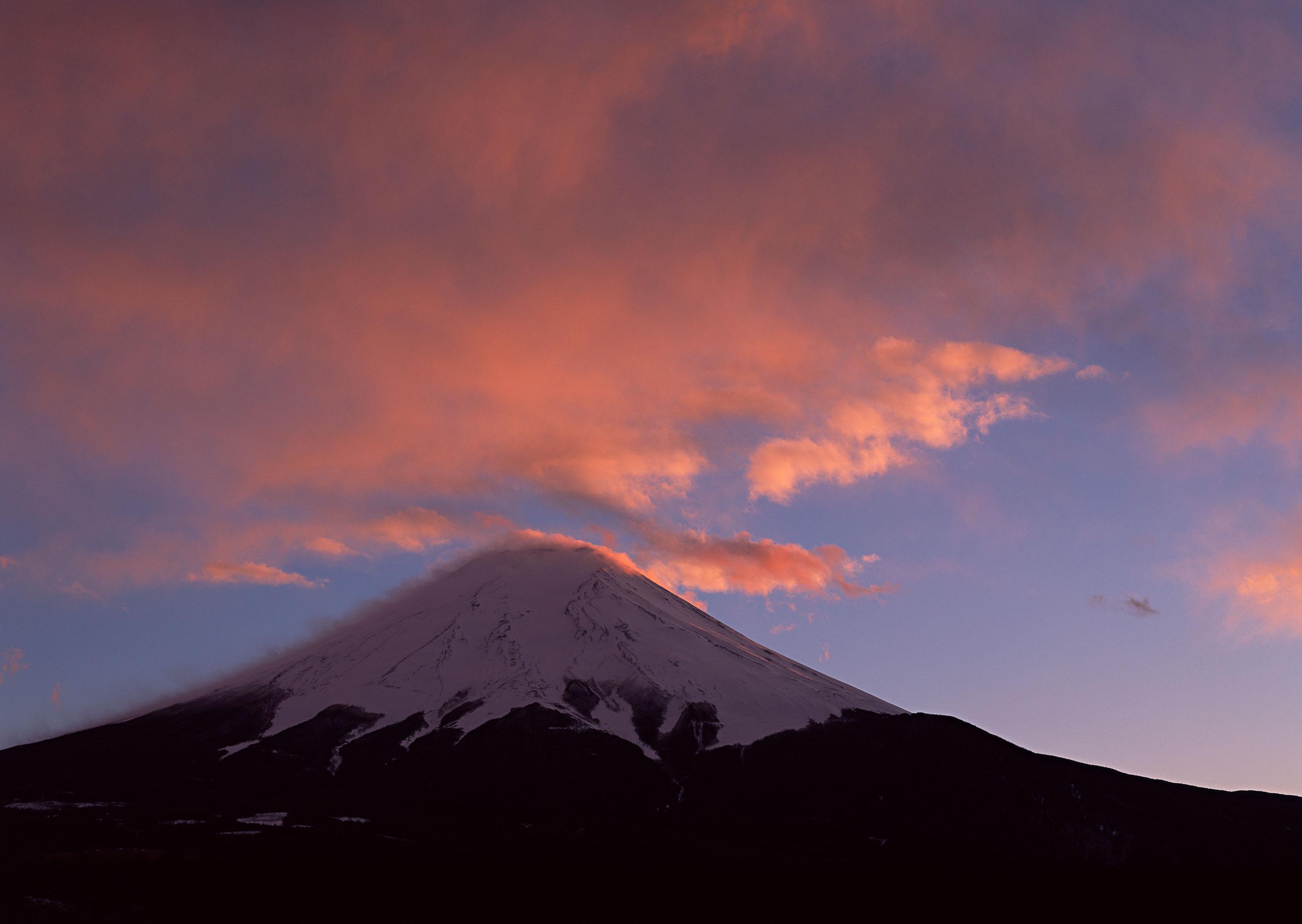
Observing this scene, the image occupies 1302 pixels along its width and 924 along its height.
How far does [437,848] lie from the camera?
4867 inches

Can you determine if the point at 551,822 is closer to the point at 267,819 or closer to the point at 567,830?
the point at 567,830

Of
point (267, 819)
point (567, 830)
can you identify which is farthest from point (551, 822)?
point (267, 819)

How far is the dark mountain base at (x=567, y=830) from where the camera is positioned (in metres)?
99.1

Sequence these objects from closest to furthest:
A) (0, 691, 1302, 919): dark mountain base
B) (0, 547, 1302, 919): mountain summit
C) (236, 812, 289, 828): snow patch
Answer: (0, 691, 1302, 919): dark mountain base, (0, 547, 1302, 919): mountain summit, (236, 812, 289, 828): snow patch

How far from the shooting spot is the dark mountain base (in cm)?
9906

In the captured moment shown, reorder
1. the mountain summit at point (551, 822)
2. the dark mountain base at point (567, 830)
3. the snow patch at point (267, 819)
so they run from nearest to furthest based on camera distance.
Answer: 1. the dark mountain base at point (567, 830)
2. the mountain summit at point (551, 822)
3. the snow patch at point (267, 819)

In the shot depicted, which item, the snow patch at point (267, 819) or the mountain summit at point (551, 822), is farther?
the snow patch at point (267, 819)

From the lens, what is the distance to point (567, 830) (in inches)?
5910

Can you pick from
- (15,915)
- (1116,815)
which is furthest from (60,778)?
(1116,815)

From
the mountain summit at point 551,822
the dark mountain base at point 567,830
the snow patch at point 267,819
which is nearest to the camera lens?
the dark mountain base at point 567,830

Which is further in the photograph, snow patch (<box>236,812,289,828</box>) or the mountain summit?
snow patch (<box>236,812,289,828</box>)

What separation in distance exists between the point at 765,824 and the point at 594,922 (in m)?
81.7

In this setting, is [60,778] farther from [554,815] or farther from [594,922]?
[594,922]

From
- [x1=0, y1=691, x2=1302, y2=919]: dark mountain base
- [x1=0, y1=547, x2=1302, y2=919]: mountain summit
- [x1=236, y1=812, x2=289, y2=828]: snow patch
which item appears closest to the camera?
[x1=0, y1=691, x2=1302, y2=919]: dark mountain base
